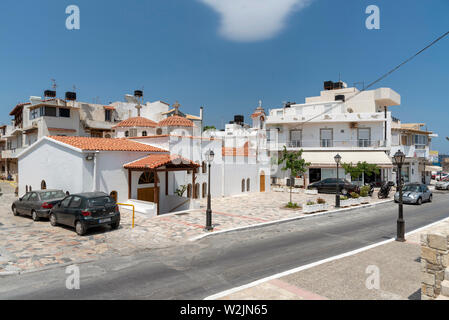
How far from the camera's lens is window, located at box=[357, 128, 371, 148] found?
112ft

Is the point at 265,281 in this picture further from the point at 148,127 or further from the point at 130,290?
the point at 148,127

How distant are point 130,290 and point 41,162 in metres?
16.8

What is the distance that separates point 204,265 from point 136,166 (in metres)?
10.1

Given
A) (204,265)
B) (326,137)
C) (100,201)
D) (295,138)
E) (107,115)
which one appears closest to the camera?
(204,265)

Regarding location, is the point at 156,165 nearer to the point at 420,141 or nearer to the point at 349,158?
the point at 349,158

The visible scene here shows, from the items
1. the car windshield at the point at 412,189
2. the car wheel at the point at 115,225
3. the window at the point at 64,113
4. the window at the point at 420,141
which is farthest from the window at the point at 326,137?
the window at the point at 64,113

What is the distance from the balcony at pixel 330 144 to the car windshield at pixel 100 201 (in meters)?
26.7

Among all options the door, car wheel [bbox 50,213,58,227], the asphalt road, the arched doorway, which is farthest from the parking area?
the arched doorway

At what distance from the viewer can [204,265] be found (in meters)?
8.70

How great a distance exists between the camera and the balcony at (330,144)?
33500 millimetres

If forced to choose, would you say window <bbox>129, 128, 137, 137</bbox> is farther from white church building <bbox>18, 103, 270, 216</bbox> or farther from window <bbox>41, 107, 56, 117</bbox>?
window <bbox>41, 107, 56, 117</bbox>

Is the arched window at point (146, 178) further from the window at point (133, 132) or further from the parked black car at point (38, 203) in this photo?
the window at point (133, 132)

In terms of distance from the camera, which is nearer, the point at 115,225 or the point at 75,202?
the point at 75,202

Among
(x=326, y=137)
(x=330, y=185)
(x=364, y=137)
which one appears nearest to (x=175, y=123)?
(x=330, y=185)
